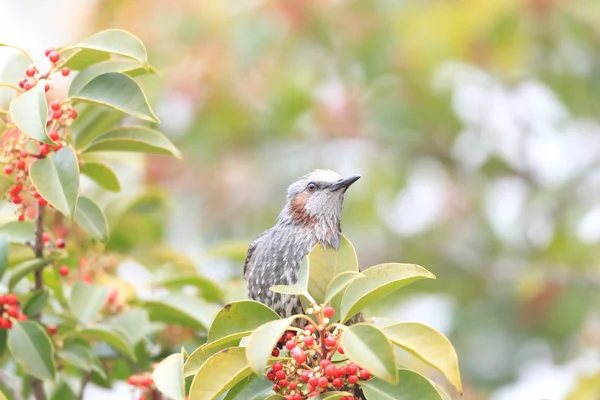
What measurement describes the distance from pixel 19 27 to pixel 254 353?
10357 millimetres

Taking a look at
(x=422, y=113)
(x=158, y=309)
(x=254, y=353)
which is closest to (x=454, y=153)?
(x=422, y=113)

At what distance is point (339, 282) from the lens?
7.94ft

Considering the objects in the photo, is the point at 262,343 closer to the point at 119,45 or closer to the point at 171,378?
the point at 171,378

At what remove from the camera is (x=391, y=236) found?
8.00 metres

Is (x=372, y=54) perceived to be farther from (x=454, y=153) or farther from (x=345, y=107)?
(x=454, y=153)

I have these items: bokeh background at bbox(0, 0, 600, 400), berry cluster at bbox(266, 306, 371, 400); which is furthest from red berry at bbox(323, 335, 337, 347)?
bokeh background at bbox(0, 0, 600, 400)

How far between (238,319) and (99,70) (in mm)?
875

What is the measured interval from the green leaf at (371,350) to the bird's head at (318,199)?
4.88 feet

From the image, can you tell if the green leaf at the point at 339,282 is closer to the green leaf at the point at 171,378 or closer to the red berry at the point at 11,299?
the green leaf at the point at 171,378

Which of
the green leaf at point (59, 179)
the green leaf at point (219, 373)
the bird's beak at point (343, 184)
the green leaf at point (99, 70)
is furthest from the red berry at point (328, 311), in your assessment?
the bird's beak at point (343, 184)

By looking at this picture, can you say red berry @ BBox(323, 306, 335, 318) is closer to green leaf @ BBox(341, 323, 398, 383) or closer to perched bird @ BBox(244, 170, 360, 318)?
green leaf @ BBox(341, 323, 398, 383)

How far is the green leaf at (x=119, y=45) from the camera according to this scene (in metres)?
2.71

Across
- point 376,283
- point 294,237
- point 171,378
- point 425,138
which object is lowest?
point 171,378

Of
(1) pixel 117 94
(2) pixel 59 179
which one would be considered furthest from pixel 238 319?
(1) pixel 117 94
